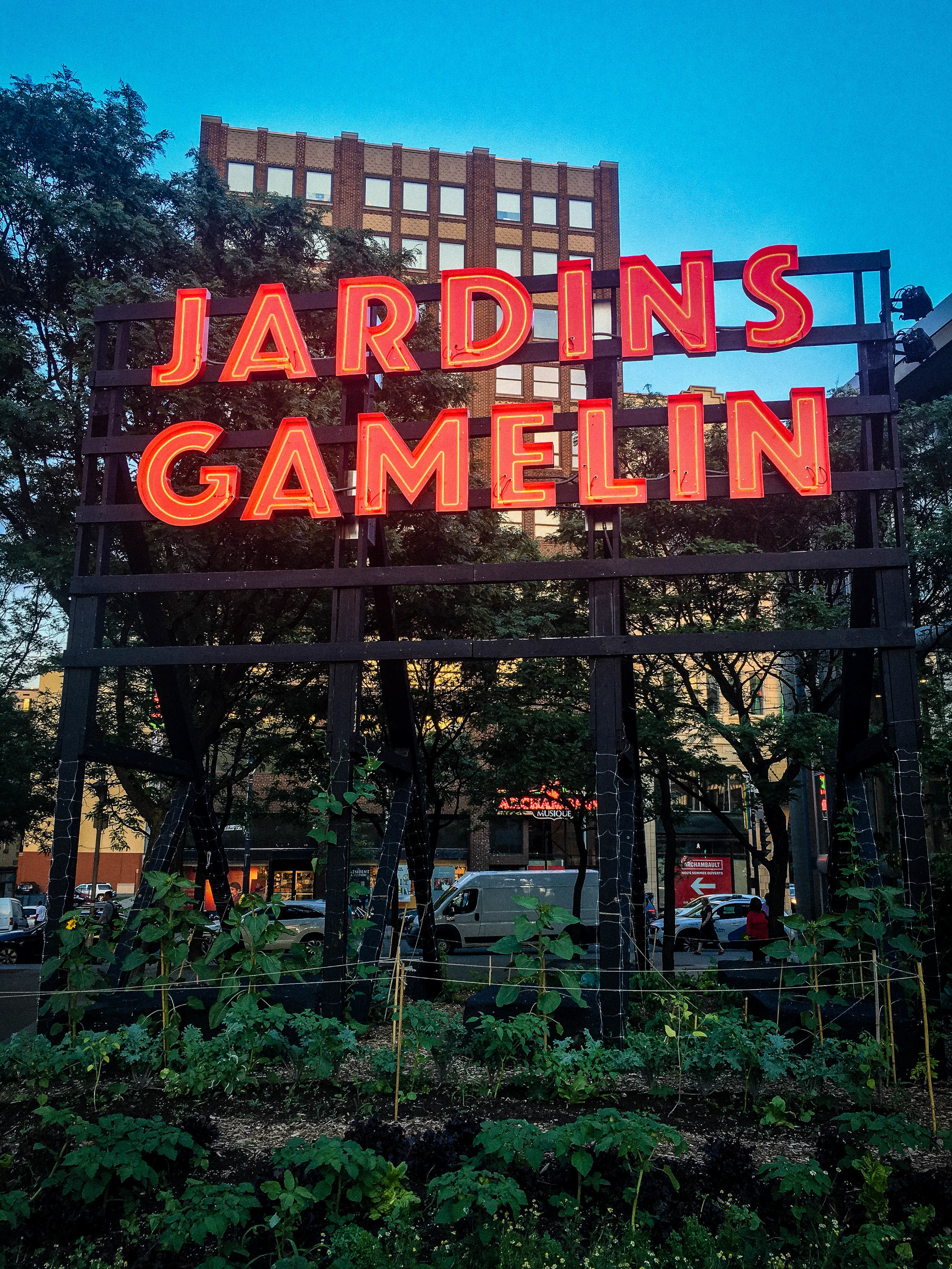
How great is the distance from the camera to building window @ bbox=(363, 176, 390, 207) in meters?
51.2

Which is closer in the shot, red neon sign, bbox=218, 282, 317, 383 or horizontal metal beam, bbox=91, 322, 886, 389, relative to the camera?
horizontal metal beam, bbox=91, 322, 886, 389

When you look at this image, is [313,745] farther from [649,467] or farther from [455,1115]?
[455,1115]

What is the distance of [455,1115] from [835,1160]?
3112 millimetres

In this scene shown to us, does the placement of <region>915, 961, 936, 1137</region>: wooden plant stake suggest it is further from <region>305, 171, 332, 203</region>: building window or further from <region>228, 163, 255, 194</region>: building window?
<region>228, 163, 255, 194</region>: building window

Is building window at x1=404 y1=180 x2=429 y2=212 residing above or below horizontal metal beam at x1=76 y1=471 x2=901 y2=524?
above

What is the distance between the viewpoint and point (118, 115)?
20328mm

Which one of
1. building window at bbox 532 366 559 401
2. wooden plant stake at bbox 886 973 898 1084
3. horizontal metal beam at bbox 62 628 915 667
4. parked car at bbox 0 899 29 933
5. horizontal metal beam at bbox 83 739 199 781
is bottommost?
parked car at bbox 0 899 29 933

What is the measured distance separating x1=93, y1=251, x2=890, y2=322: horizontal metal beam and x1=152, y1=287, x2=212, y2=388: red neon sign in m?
0.18

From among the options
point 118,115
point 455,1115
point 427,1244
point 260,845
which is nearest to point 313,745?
point 118,115

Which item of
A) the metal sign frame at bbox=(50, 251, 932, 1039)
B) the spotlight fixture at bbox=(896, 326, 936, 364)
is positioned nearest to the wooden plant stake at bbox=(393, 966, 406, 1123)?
the metal sign frame at bbox=(50, 251, 932, 1039)

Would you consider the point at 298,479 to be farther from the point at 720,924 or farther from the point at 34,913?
the point at 34,913

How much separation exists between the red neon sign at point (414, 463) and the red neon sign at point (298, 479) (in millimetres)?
453

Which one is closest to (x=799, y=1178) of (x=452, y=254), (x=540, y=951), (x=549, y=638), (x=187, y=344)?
(x=540, y=951)

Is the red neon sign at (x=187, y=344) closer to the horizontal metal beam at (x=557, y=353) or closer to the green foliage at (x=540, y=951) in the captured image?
the horizontal metal beam at (x=557, y=353)
